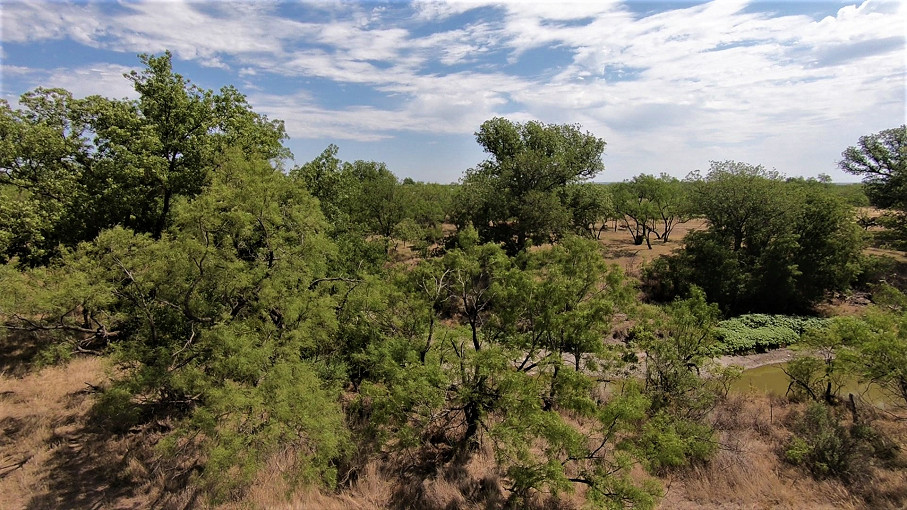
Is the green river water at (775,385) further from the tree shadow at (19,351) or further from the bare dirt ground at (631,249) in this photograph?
the tree shadow at (19,351)

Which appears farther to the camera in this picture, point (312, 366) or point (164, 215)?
point (164, 215)

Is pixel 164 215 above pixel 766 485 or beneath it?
above

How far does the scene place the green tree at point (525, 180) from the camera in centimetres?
2966

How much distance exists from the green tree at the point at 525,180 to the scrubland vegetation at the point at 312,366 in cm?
1391

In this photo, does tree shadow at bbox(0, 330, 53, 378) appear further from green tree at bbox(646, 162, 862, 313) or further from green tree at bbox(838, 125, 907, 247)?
green tree at bbox(838, 125, 907, 247)

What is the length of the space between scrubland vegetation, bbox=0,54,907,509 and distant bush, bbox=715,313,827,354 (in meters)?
7.16

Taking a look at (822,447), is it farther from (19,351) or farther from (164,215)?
(19,351)

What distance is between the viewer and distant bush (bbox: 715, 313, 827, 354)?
23.8 meters

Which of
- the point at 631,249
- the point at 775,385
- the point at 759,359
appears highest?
the point at 631,249

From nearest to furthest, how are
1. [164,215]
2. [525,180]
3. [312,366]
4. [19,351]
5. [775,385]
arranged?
1. [312,366]
2. [164,215]
3. [19,351]
4. [775,385]
5. [525,180]

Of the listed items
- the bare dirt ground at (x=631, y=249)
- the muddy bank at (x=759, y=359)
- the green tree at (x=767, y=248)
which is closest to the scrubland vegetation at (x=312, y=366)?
the muddy bank at (x=759, y=359)

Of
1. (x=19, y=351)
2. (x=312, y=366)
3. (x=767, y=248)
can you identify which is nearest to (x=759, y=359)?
(x=767, y=248)

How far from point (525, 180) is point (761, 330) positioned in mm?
17973

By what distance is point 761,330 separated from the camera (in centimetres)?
2491
